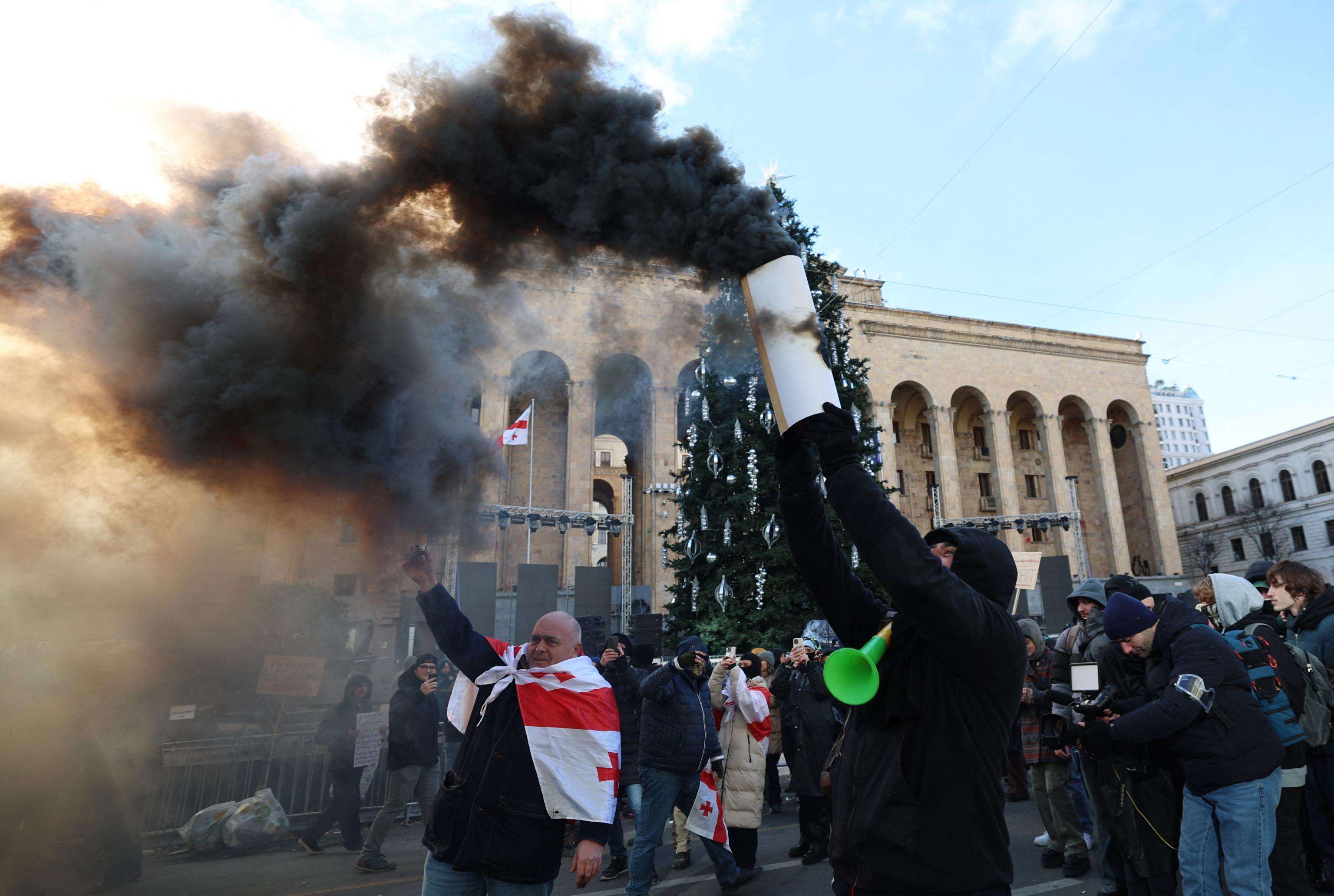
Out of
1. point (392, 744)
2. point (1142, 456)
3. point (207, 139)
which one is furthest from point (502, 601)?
point (1142, 456)

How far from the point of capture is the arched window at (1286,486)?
47406 mm

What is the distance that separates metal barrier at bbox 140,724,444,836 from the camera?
8.05 metres

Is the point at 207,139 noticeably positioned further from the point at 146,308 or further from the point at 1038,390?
the point at 1038,390

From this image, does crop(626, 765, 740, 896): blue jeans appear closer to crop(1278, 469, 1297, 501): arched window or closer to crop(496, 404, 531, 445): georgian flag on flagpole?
crop(496, 404, 531, 445): georgian flag on flagpole

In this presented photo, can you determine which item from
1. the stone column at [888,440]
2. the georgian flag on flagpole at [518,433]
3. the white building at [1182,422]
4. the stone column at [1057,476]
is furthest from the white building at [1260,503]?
the white building at [1182,422]

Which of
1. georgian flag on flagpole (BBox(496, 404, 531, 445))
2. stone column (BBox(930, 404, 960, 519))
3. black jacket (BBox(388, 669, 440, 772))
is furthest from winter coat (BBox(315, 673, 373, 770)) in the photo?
stone column (BBox(930, 404, 960, 519))

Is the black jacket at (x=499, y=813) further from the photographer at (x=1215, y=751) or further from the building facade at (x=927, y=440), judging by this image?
the building facade at (x=927, y=440)

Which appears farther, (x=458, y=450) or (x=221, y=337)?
(x=458, y=450)

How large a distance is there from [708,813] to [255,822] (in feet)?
17.7

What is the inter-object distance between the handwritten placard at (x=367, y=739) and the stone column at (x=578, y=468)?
14.0m

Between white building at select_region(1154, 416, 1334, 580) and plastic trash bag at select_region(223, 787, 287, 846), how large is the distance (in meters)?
Answer: 54.2

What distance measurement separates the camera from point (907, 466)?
3569cm

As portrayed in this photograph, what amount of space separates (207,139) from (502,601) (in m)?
18.8

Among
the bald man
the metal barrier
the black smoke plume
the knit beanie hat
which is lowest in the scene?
the metal barrier
